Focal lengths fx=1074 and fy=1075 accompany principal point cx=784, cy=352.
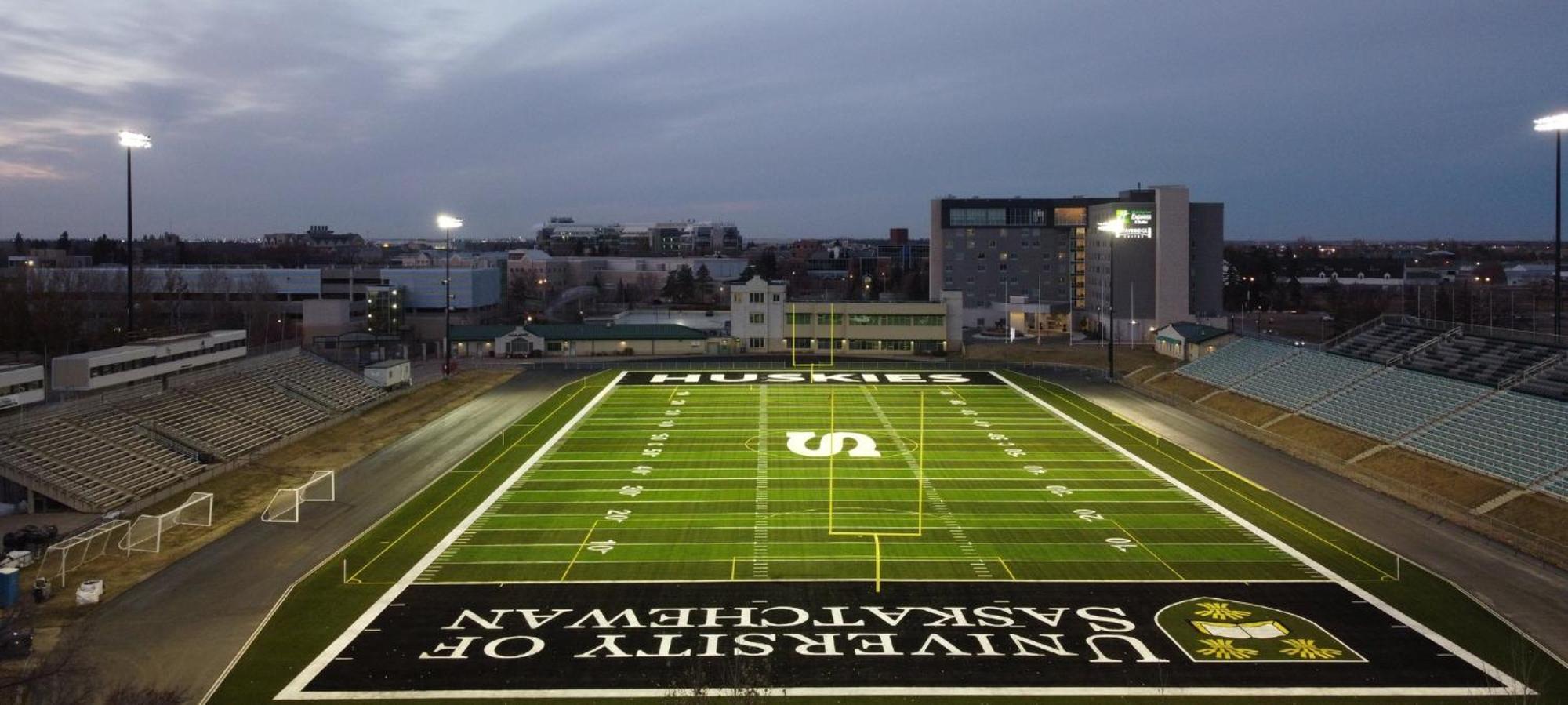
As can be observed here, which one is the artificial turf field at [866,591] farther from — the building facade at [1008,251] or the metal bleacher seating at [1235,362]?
the building facade at [1008,251]

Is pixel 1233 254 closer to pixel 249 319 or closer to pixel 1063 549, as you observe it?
pixel 249 319

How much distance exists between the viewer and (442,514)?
26.5 metres

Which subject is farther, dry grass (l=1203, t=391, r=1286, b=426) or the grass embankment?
dry grass (l=1203, t=391, r=1286, b=426)

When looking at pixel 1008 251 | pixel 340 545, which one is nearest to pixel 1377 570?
pixel 340 545

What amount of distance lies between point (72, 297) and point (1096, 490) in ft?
186

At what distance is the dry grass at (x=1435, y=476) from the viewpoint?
27156 mm

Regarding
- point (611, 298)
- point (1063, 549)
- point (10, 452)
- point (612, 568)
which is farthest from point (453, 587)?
point (611, 298)

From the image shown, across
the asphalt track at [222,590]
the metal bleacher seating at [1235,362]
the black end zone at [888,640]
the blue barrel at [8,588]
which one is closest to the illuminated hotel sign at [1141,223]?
the metal bleacher seating at [1235,362]

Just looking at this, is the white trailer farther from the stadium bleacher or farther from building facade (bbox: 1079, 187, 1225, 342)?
building facade (bbox: 1079, 187, 1225, 342)

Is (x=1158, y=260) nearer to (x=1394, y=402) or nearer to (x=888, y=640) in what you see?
(x=1394, y=402)

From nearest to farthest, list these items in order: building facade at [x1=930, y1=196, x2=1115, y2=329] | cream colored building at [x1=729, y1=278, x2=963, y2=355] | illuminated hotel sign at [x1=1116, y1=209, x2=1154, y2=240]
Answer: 1. cream colored building at [x1=729, y1=278, x2=963, y2=355]
2. illuminated hotel sign at [x1=1116, y1=209, x2=1154, y2=240]
3. building facade at [x1=930, y1=196, x2=1115, y2=329]

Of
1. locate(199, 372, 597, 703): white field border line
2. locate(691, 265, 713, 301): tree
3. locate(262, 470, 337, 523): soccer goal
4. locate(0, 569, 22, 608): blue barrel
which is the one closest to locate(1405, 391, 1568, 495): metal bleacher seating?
locate(199, 372, 597, 703): white field border line

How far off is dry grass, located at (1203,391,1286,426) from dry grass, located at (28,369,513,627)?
31.1m

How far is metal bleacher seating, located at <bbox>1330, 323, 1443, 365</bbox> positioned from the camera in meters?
41.2
